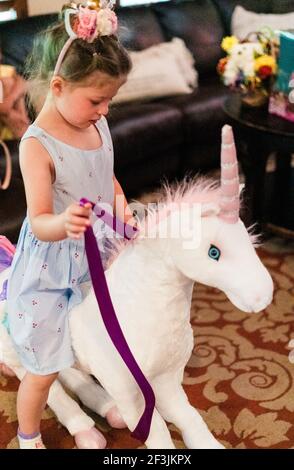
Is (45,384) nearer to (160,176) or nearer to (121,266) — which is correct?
(121,266)

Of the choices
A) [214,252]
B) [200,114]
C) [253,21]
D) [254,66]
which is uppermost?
[214,252]

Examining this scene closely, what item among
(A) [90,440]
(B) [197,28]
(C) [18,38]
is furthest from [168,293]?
(B) [197,28]

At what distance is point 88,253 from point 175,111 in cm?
217

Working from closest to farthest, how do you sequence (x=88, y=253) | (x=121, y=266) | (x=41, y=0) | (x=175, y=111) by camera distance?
(x=88, y=253)
(x=121, y=266)
(x=175, y=111)
(x=41, y=0)

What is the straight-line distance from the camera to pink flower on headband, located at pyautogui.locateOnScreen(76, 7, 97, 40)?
1.21 m

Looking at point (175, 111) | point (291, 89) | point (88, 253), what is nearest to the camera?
point (88, 253)

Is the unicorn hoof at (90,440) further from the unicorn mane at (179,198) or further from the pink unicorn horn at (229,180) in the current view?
the pink unicorn horn at (229,180)

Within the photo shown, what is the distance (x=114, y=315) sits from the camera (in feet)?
4.22

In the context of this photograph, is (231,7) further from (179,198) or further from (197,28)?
(179,198)

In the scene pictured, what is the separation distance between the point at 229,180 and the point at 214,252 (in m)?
0.16

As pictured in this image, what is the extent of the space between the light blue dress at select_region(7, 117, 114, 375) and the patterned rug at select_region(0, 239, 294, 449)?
1.25 feet

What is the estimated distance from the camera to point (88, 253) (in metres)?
1.17

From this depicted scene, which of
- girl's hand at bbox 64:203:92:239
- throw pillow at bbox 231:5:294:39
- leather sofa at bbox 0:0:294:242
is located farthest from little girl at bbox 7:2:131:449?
throw pillow at bbox 231:5:294:39

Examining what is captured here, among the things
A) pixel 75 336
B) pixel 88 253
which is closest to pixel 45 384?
pixel 75 336
